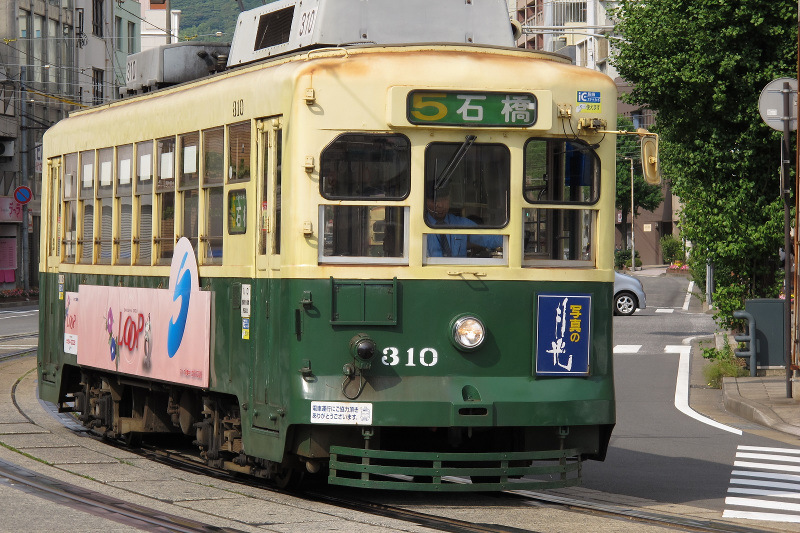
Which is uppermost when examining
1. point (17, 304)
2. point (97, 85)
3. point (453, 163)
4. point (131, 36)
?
point (131, 36)

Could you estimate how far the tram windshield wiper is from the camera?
9.62 m

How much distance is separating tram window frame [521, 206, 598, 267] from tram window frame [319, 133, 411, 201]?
0.89 m

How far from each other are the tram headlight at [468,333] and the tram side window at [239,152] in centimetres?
196

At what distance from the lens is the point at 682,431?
1609 cm

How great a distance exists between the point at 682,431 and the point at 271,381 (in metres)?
7.51

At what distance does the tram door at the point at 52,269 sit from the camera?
14680mm

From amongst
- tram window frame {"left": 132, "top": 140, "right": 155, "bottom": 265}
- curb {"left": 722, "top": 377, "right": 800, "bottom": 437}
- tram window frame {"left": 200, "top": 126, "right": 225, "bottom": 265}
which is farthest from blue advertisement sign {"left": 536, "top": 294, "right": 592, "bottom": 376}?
curb {"left": 722, "top": 377, "right": 800, "bottom": 437}

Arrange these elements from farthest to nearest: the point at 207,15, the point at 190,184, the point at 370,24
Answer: the point at 207,15, the point at 190,184, the point at 370,24

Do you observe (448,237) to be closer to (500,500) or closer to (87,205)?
(500,500)

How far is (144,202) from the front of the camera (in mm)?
12227

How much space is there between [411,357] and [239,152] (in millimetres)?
2146

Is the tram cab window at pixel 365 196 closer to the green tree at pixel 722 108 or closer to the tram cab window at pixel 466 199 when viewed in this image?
the tram cab window at pixel 466 199

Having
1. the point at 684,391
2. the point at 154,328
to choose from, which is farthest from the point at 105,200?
the point at 684,391

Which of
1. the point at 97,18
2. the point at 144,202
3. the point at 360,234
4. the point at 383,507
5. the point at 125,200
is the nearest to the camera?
the point at 360,234
